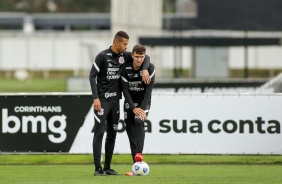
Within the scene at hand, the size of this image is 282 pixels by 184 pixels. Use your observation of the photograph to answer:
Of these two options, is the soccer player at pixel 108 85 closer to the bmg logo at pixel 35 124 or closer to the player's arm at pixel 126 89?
the player's arm at pixel 126 89

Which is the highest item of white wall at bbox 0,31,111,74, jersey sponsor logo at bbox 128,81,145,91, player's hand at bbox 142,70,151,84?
player's hand at bbox 142,70,151,84

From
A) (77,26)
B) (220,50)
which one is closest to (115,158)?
(220,50)

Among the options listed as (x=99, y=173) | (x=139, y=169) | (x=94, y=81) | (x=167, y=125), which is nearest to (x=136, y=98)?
(x=94, y=81)

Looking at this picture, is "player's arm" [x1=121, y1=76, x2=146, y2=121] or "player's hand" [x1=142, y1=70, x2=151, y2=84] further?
"player's arm" [x1=121, y1=76, x2=146, y2=121]

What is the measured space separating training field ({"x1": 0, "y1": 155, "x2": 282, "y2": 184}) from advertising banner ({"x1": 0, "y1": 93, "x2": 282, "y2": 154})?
0.30 meters

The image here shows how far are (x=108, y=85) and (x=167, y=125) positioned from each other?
404 cm

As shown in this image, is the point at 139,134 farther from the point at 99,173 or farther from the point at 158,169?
the point at 158,169

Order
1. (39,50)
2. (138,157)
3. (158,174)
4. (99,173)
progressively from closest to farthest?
(138,157), (99,173), (158,174), (39,50)

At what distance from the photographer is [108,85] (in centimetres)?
1499

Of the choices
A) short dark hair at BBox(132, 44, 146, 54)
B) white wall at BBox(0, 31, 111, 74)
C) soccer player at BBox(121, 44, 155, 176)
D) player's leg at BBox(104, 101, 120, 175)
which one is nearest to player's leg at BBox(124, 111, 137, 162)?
soccer player at BBox(121, 44, 155, 176)

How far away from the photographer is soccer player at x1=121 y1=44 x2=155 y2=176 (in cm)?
1494

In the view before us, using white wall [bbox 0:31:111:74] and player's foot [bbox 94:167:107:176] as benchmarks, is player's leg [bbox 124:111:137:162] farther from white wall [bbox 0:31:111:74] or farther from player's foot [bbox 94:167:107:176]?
white wall [bbox 0:31:111:74]

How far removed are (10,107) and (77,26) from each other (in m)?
98.6

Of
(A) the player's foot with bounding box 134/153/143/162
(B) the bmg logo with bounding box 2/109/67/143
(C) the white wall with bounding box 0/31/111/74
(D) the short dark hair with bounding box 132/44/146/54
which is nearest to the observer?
(D) the short dark hair with bounding box 132/44/146/54
